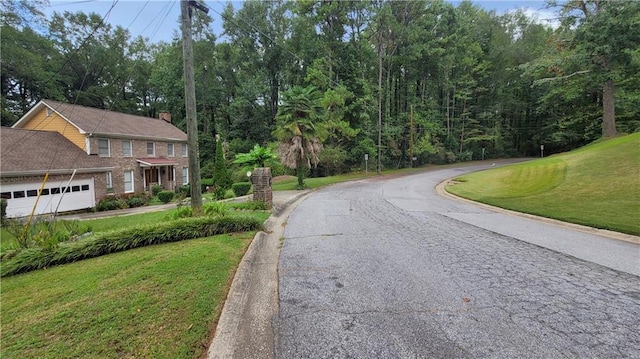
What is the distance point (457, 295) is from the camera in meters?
3.43

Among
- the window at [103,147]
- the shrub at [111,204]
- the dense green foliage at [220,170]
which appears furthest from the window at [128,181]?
the dense green foliage at [220,170]

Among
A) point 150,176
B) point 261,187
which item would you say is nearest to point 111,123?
point 150,176

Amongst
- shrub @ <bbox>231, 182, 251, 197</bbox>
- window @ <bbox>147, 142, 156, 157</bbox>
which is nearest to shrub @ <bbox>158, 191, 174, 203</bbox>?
shrub @ <bbox>231, 182, 251, 197</bbox>

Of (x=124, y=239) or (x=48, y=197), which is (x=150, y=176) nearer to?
(x=48, y=197)

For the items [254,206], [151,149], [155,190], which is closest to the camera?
[254,206]

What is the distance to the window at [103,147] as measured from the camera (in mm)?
18328

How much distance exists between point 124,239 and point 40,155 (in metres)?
15.3

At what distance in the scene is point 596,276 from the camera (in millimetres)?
3961

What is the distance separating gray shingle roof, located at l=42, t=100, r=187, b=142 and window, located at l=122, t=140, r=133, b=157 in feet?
1.83

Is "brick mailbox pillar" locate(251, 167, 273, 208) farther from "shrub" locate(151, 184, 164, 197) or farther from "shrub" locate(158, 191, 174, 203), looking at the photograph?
"shrub" locate(151, 184, 164, 197)

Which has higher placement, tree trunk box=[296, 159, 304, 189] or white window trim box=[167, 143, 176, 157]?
white window trim box=[167, 143, 176, 157]

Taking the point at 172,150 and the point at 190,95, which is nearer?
the point at 190,95

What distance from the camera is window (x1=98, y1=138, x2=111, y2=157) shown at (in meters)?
18.3

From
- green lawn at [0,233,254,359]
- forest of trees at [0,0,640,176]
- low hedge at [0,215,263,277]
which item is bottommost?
green lawn at [0,233,254,359]
